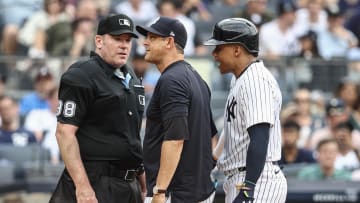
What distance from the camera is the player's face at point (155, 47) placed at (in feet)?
20.9

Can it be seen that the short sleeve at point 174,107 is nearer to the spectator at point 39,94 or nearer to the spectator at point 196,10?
the spectator at point 39,94

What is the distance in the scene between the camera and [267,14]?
46.5ft

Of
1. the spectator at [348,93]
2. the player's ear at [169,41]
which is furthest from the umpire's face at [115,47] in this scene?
the spectator at [348,93]

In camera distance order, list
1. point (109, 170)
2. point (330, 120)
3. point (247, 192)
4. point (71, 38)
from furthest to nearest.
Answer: point (71, 38)
point (330, 120)
point (109, 170)
point (247, 192)

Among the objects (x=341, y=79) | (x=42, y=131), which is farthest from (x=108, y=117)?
(x=341, y=79)

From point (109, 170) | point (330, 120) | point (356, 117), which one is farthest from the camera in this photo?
point (356, 117)

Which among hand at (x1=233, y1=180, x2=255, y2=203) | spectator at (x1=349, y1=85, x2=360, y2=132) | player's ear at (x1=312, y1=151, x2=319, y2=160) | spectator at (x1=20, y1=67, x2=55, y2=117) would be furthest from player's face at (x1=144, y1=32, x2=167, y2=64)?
spectator at (x1=349, y1=85, x2=360, y2=132)

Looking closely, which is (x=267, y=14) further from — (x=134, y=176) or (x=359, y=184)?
(x=134, y=176)

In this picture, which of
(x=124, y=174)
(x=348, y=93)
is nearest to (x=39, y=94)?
(x=348, y=93)

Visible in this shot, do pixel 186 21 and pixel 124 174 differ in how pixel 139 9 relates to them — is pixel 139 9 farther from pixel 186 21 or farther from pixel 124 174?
pixel 124 174

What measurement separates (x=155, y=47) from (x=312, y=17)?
8.36m

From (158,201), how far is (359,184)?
3.80 metres

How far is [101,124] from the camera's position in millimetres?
6504

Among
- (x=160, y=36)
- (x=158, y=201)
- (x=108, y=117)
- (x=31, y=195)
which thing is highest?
(x=160, y=36)
